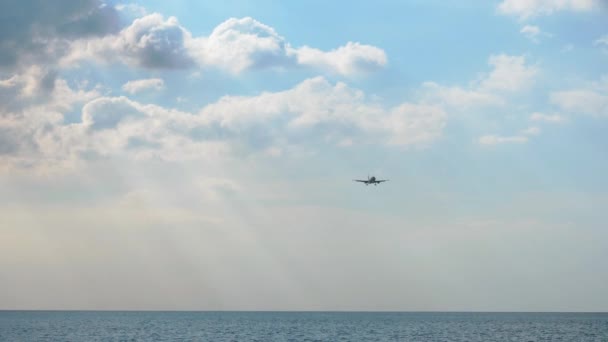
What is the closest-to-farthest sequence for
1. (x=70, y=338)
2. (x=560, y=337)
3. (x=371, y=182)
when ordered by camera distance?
(x=371, y=182), (x=70, y=338), (x=560, y=337)

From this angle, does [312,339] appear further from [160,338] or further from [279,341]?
[160,338]

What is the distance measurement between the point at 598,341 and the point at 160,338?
89.7 m

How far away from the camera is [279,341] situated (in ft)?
418

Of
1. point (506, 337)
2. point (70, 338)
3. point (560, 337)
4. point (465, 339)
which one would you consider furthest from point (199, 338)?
point (560, 337)

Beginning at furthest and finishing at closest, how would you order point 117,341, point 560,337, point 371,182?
1. point 560,337
2. point 117,341
3. point 371,182

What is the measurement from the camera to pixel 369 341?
429ft

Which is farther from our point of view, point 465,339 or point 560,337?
point 560,337

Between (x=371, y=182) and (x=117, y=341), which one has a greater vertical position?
(x=371, y=182)

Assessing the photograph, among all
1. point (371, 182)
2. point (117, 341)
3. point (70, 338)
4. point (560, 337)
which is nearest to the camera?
point (371, 182)

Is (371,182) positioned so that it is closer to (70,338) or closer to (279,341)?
(279,341)

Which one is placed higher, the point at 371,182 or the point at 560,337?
the point at 371,182

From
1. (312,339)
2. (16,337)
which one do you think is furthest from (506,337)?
(16,337)

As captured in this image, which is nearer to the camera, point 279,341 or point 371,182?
point 371,182

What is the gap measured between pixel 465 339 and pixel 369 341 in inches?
815
